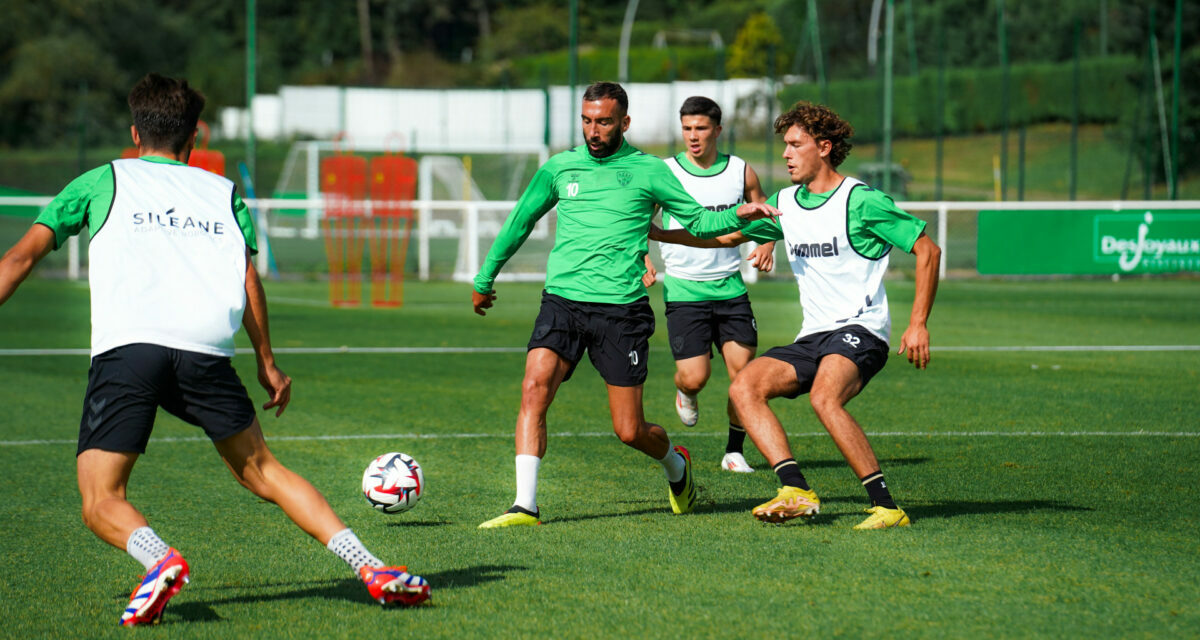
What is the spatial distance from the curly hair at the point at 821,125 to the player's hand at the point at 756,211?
0.47 meters

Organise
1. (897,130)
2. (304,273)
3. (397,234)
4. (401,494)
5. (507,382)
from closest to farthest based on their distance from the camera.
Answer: (401,494) < (507,382) < (304,273) < (397,234) < (897,130)

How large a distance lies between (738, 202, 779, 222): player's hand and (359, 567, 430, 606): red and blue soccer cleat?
2.36 m

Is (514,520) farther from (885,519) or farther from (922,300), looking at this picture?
(922,300)

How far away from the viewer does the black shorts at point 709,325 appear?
8.45 metres

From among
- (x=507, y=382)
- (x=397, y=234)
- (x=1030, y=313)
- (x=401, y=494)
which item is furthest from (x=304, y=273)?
(x=401, y=494)

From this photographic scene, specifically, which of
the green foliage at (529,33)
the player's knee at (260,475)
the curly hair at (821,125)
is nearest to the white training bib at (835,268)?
the curly hair at (821,125)

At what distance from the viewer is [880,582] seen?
17.1 ft

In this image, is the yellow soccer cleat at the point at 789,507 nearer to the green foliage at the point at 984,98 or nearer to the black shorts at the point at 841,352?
the black shorts at the point at 841,352

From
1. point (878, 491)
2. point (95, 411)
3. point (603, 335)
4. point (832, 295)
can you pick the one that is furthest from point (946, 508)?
point (95, 411)

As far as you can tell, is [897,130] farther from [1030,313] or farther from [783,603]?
[783,603]

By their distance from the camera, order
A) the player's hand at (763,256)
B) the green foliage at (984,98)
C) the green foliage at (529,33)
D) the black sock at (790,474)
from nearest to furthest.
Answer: the black sock at (790,474) < the player's hand at (763,256) < the green foliage at (984,98) < the green foliage at (529,33)

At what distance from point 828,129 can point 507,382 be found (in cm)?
615

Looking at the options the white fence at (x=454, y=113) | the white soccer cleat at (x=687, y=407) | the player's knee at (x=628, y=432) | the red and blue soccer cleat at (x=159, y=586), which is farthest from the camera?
the white fence at (x=454, y=113)

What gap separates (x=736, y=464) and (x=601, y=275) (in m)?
2.06
